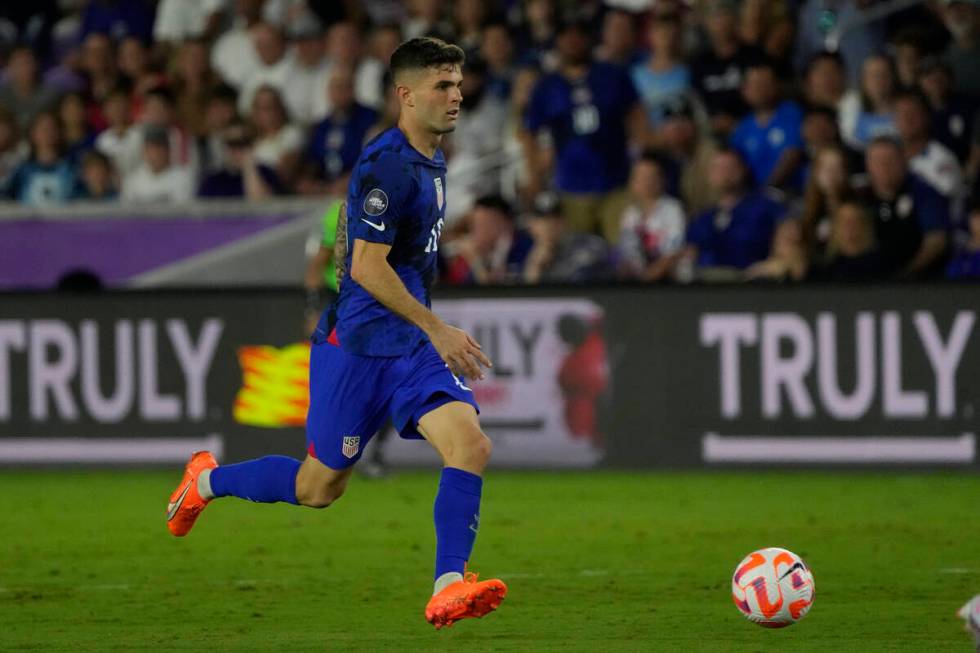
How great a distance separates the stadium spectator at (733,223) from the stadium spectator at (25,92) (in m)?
7.31

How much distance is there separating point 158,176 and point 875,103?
660 cm

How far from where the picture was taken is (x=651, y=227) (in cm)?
1465

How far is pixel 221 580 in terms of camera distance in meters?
8.91

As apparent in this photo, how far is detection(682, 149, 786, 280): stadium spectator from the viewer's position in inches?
554

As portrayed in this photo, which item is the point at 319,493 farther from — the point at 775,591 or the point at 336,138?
the point at 336,138

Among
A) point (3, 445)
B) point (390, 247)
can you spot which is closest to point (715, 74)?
point (3, 445)

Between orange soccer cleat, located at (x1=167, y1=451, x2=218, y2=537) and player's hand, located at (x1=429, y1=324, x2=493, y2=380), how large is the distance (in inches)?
66.4

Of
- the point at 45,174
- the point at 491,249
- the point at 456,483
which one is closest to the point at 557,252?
the point at 491,249

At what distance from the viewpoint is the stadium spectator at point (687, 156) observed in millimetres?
14969

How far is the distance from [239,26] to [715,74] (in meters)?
5.27

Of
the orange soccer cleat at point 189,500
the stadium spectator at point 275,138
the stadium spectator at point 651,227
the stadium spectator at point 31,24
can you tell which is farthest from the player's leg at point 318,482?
the stadium spectator at point 31,24

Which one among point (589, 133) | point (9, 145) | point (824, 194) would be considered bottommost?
point (9, 145)

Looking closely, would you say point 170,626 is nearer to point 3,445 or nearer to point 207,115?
point 3,445

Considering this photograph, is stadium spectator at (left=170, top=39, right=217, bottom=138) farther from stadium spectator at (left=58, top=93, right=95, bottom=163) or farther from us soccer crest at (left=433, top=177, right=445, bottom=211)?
us soccer crest at (left=433, top=177, right=445, bottom=211)
